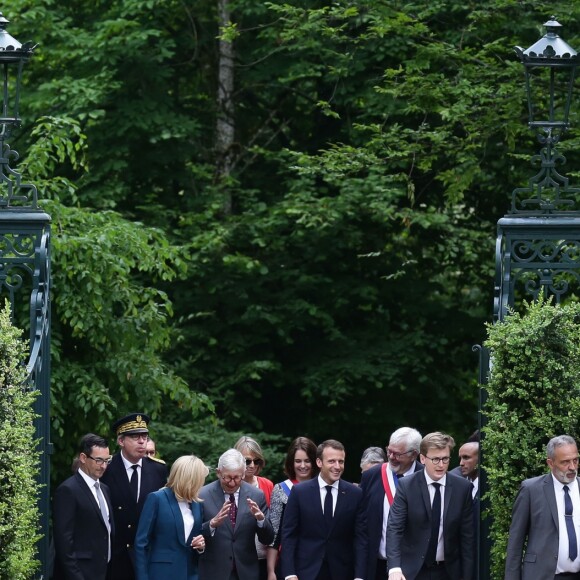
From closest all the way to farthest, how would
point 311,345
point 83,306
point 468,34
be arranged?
point 83,306 → point 468,34 → point 311,345

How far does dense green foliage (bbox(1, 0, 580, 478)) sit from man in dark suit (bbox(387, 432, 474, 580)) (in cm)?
491

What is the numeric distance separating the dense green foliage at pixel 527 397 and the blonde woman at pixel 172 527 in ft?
6.59

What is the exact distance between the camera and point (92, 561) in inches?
382

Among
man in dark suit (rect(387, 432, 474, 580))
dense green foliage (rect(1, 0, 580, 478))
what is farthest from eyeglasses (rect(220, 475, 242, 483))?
dense green foliage (rect(1, 0, 580, 478))

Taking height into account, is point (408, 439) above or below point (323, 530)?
above

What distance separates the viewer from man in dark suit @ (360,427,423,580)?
10.0 meters

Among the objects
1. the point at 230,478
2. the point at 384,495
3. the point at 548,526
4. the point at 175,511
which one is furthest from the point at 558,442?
the point at 175,511

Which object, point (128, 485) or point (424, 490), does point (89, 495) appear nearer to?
point (128, 485)

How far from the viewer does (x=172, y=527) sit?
31.9 feet

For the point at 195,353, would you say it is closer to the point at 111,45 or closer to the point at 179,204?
the point at 179,204

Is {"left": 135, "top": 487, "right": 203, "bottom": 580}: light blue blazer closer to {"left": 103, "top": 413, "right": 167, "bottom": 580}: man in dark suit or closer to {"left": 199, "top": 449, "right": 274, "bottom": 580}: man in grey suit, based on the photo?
{"left": 199, "top": 449, "right": 274, "bottom": 580}: man in grey suit

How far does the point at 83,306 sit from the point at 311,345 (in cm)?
505

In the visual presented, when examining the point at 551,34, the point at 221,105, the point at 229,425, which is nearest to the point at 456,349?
the point at 229,425

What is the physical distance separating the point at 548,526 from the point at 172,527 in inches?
101
